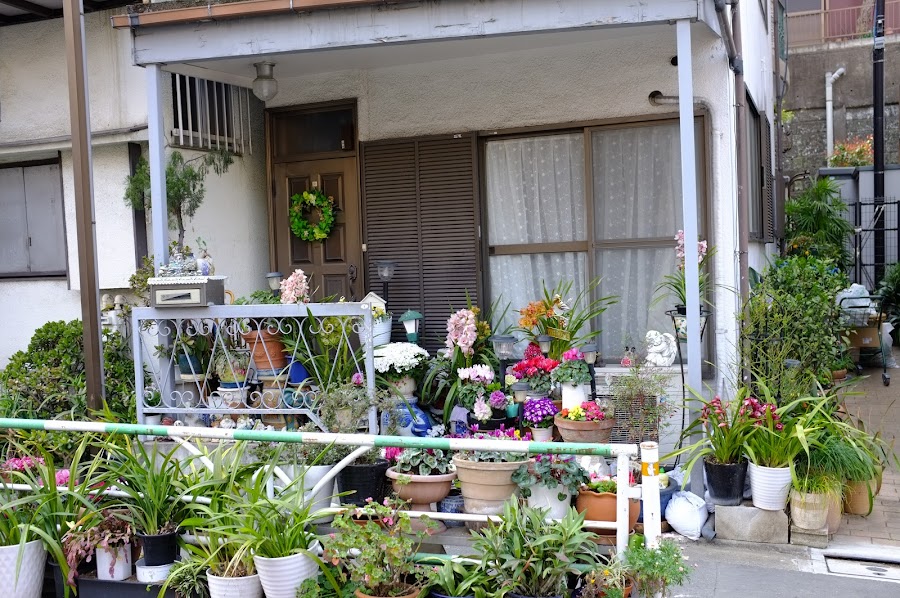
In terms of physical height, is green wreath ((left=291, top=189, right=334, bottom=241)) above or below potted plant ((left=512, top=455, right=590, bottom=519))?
above

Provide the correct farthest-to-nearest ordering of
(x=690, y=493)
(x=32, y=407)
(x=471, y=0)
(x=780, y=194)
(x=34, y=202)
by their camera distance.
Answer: (x=780, y=194) → (x=34, y=202) → (x=32, y=407) → (x=471, y=0) → (x=690, y=493)

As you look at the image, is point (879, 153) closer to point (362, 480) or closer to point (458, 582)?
point (362, 480)

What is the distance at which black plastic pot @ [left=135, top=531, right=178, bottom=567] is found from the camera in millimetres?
4246

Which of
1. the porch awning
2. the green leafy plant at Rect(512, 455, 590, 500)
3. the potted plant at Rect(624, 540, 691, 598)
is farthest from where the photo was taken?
the porch awning

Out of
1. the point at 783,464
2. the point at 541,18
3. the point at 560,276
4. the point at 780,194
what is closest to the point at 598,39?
the point at 541,18

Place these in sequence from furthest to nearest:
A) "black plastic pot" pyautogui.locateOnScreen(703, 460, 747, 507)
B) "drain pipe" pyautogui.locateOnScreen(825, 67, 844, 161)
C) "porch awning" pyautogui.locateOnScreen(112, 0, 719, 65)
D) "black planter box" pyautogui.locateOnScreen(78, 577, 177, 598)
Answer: "drain pipe" pyautogui.locateOnScreen(825, 67, 844, 161) < "porch awning" pyautogui.locateOnScreen(112, 0, 719, 65) < "black plastic pot" pyautogui.locateOnScreen(703, 460, 747, 507) < "black planter box" pyautogui.locateOnScreen(78, 577, 177, 598)

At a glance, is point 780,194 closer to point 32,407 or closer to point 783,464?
point 783,464

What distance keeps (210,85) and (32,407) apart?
10.5 feet

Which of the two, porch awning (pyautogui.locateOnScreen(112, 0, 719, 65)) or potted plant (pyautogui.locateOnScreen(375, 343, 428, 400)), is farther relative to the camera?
potted plant (pyautogui.locateOnScreen(375, 343, 428, 400))

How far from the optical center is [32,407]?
22.6 ft

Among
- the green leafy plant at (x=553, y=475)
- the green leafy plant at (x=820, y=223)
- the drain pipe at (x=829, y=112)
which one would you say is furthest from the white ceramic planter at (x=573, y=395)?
the drain pipe at (x=829, y=112)

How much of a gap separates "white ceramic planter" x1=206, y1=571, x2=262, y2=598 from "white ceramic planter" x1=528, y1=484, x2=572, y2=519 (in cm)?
166

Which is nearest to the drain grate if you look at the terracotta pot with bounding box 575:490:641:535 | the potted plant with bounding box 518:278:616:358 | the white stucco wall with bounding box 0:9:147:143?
the terracotta pot with bounding box 575:490:641:535

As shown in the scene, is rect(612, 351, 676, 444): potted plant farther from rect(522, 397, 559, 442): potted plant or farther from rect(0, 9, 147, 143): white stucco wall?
rect(0, 9, 147, 143): white stucco wall
